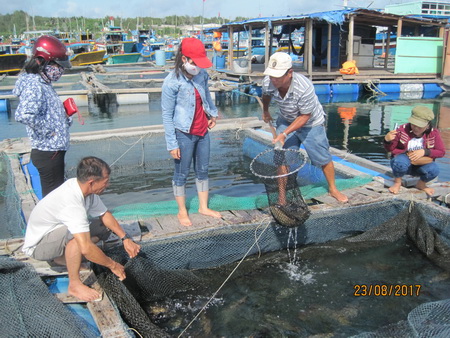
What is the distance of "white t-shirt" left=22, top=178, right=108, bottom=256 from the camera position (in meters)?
2.83

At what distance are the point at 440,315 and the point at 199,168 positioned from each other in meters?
2.46

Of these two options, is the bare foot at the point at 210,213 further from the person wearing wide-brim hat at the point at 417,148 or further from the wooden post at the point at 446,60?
the wooden post at the point at 446,60

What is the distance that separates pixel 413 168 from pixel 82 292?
398 cm

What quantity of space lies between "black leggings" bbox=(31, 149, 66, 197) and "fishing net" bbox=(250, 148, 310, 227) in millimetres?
1879

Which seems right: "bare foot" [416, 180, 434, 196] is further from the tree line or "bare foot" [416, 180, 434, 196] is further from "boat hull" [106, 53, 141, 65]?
the tree line

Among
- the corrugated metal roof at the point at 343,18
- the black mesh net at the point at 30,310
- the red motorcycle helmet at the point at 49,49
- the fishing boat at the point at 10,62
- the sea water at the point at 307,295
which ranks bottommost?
the sea water at the point at 307,295

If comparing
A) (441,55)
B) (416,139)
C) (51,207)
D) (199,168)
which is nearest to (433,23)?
(441,55)

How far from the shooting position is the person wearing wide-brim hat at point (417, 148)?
14.5 feet

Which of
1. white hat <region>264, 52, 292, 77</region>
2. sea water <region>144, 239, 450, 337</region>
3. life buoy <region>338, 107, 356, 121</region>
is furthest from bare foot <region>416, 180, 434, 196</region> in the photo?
life buoy <region>338, 107, 356, 121</region>

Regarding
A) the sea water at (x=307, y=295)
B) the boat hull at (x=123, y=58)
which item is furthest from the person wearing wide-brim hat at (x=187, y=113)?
the boat hull at (x=123, y=58)

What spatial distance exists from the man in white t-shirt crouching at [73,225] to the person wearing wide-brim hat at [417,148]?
11.1 ft

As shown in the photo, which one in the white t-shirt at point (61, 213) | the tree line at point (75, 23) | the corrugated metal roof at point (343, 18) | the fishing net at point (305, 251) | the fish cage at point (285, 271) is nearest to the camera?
the white t-shirt at point (61, 213)

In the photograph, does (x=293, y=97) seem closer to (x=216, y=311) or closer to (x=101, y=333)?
(x=216, y=311)
